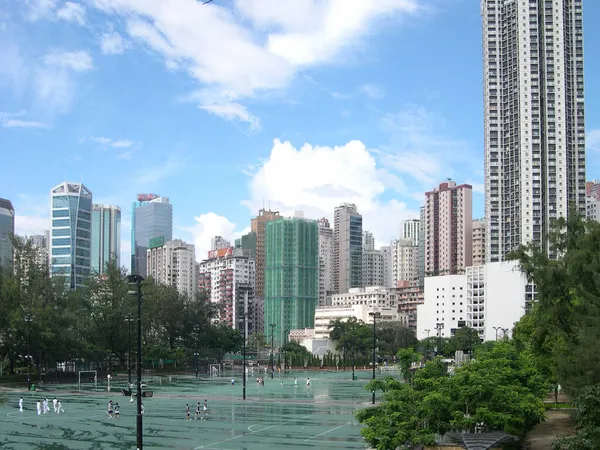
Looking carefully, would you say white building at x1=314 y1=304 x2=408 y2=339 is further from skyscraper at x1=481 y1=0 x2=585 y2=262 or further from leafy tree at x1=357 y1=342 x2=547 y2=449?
leafy tree at x1=357 y1=342 x2=547 y2=449

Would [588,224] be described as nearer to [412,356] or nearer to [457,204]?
[412,356]

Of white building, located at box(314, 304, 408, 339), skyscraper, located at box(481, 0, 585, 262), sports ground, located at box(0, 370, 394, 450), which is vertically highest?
skyscraper, located at box(481, 0, 585, 262)

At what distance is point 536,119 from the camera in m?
138

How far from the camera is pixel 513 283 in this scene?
138375 millimetres

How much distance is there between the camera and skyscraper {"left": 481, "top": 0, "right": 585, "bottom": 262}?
446 feet

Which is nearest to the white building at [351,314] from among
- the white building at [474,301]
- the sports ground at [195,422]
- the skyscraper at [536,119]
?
the white building at [474,301]

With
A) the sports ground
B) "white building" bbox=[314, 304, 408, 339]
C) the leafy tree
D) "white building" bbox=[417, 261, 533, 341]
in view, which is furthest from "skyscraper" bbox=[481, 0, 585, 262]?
the leafy tree

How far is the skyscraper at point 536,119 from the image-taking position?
13600cm

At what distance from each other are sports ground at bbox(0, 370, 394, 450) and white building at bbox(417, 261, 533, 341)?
238 ft

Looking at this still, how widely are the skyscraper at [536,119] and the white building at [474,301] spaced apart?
7.23m

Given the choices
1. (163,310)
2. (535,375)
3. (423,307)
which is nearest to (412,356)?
(535,375)

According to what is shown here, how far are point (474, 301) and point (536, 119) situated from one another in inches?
1559

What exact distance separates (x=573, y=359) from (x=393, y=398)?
355 inches

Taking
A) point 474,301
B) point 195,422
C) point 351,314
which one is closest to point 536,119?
point 474,301
